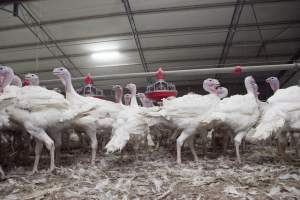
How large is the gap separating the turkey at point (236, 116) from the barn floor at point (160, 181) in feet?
1.46

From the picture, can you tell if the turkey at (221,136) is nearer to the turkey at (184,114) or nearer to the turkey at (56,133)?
the turkey at (184,114)

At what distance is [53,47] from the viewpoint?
9.96m

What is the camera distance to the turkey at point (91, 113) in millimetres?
4477

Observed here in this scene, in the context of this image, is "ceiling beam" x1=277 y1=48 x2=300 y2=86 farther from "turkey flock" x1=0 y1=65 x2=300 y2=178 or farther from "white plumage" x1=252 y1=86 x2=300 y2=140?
"white plumage" x1=252 y1=86 x2=300 y2=140

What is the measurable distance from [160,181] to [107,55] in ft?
24.6

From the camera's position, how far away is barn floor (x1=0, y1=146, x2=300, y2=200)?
3.16 m

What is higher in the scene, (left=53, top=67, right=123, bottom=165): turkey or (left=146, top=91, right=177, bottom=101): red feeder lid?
(left=146, top=91, right=177, bottom=101): red feeder lid

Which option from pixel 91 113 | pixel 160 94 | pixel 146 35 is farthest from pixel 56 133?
pixel 146 35

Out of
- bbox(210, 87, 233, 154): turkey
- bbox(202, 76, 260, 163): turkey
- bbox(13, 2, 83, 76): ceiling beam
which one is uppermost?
bbox(13, 2, 83, 76): ceiling beam

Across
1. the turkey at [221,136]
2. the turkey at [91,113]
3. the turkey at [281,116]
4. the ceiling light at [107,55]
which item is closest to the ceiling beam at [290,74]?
the ceiling light at [107,55]

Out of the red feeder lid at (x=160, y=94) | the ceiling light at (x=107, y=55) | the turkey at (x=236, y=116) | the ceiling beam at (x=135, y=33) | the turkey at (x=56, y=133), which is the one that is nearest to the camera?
the turkey at (x=56, y=133)

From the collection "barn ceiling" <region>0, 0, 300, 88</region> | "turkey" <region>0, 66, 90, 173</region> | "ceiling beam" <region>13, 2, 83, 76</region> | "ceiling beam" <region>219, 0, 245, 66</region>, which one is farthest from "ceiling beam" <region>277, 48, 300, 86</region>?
"turkey" <region>0, 66, 90, 173</region>

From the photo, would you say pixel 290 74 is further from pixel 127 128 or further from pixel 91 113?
pixel 91 113

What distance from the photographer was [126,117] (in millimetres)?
4523
